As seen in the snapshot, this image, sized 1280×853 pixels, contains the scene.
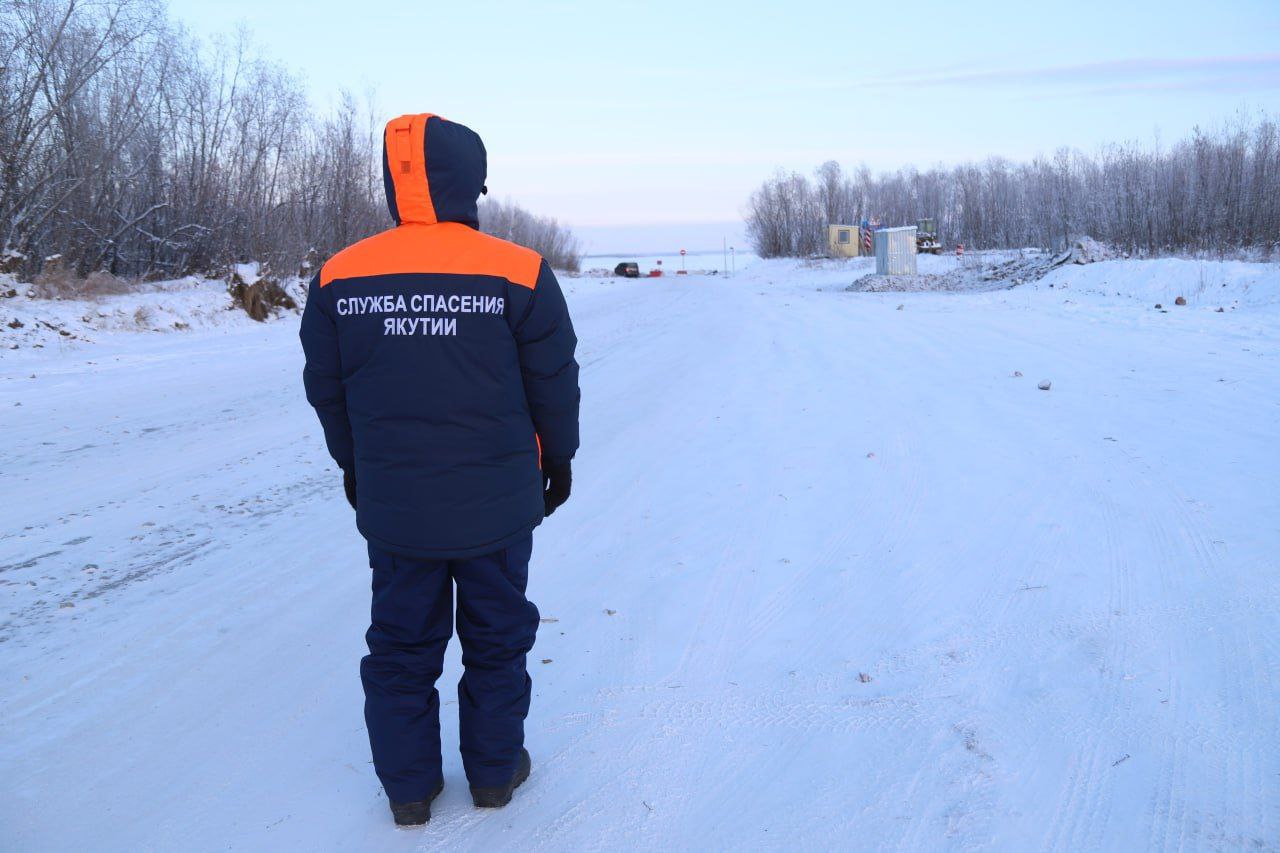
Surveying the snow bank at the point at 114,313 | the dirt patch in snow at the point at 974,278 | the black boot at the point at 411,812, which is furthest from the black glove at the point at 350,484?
the dirt patch in snow at the point at 974,278

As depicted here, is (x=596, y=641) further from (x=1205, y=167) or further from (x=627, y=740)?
(x=1205, y=167)

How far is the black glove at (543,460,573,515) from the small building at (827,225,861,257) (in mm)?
52491

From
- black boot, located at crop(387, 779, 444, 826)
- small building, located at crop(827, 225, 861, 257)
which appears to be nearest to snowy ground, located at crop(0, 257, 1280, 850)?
black boot, located at crop(387, 779, 444, 826)

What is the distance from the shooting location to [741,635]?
354cm

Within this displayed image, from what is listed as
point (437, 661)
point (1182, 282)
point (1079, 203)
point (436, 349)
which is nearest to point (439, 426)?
→ point (436, 349)

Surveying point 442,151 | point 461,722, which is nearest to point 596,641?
point 461,722

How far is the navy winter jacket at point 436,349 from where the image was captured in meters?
2.26

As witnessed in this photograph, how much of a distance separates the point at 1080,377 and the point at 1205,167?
28851 mm

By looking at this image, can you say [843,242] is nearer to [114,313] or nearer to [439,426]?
[114,313]

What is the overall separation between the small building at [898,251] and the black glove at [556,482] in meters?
30.6

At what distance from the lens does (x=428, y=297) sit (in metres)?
2.25

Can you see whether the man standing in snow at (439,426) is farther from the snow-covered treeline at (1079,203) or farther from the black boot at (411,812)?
the snow-covered treeline at (1079,203)

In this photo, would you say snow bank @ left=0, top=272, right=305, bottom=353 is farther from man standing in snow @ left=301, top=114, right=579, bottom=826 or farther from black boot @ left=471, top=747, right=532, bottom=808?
black boot @ left=471, top=747, right=532, bottom=808

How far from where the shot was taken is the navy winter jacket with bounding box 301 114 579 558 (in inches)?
88.8
